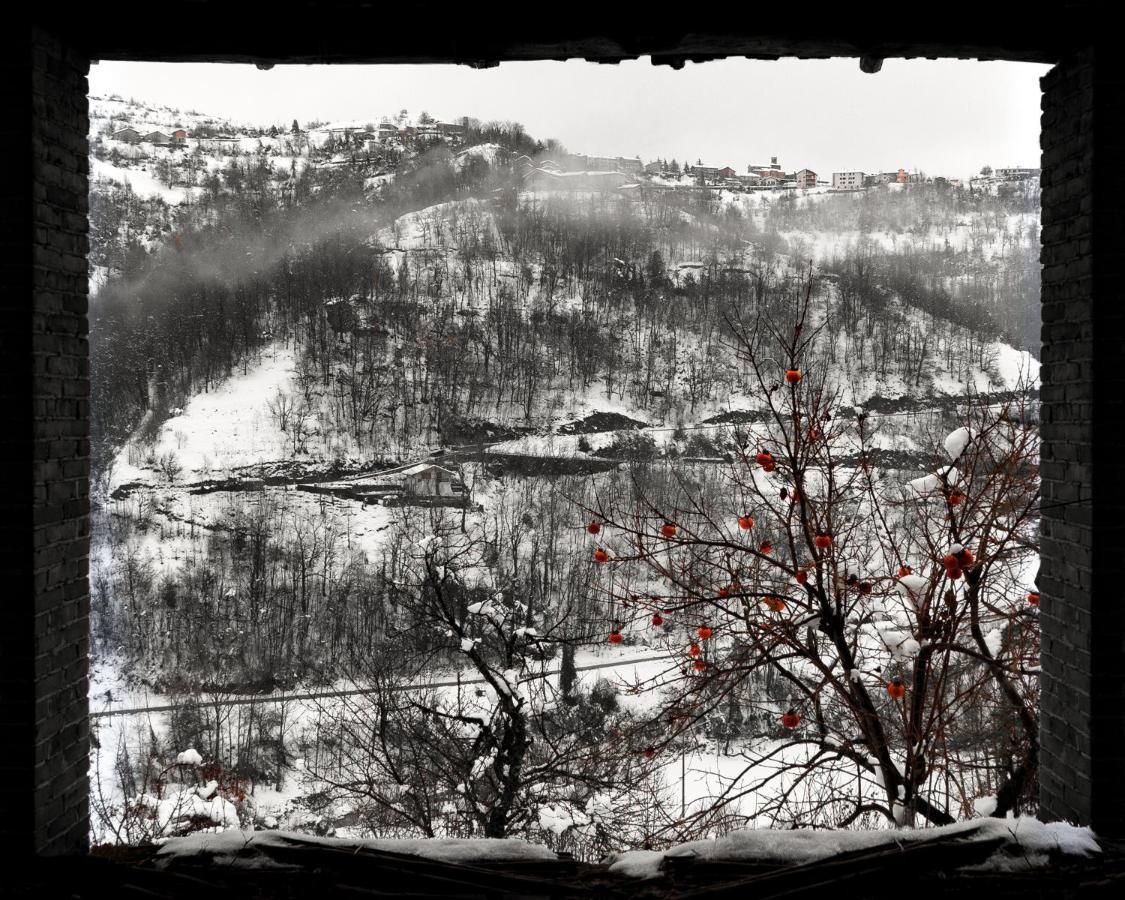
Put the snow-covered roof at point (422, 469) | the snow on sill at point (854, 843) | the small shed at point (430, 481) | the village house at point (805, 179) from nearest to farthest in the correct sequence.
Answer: the snow on sill at point (854, 843) → the small shed at point (430, 481) → the snow-covered roof at point (422, 469) → the village house at point (805, 179)

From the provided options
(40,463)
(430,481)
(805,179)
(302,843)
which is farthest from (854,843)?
(805,179)

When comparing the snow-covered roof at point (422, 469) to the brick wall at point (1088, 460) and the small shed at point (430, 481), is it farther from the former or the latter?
the brick wall at point (1088, 460)

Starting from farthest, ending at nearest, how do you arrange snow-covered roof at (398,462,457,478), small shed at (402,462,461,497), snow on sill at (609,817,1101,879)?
1. snow-covered roof at (398,462,457,478)
2. small shed at (402,462,461,497)
3. snow on sill at (609,817,1101,879)

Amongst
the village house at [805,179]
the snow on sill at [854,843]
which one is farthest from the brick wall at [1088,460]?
the village house at [805,179]

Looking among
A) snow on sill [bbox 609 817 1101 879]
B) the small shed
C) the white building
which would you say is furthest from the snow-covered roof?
the white building

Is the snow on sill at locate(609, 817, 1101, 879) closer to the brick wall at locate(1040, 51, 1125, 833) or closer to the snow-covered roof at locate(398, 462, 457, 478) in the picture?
the brick wall at locate(1040, 51, 1125, 833)

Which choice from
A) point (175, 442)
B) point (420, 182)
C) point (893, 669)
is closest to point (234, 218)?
point (420, 182)
